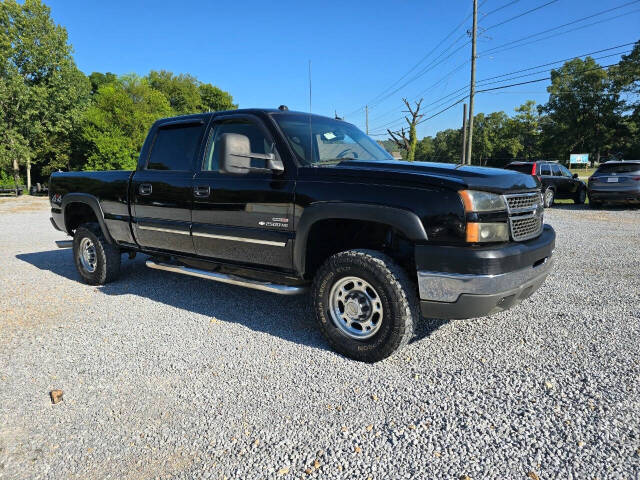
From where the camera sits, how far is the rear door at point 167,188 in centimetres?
427

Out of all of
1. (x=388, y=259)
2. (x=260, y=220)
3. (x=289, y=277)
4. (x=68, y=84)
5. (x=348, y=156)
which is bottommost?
(x=289, y=277)

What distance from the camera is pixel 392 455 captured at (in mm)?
2168

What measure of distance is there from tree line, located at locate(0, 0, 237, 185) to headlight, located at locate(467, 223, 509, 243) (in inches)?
1452

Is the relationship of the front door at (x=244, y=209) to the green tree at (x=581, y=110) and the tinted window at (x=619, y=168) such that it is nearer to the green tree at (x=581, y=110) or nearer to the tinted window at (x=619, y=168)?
the tinted window at (x=619, y=168)

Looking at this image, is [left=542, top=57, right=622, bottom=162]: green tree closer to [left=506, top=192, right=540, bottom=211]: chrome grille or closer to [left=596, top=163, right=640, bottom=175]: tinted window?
[left=596, top=163, right=640, bottom=175]: tinted window

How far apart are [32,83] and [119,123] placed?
8.41 meters

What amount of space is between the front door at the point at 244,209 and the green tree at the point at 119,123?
3600 centimetres

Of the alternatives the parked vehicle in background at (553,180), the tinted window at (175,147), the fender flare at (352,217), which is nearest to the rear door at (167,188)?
the tinted window at (175,147)

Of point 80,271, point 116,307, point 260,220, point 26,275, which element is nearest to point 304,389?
point 260,220

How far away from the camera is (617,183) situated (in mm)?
13414

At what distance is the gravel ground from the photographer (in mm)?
2137

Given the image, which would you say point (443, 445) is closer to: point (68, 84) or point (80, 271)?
point (80, 271)

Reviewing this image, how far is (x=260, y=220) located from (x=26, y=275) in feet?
15.2

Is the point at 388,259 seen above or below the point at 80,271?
above
